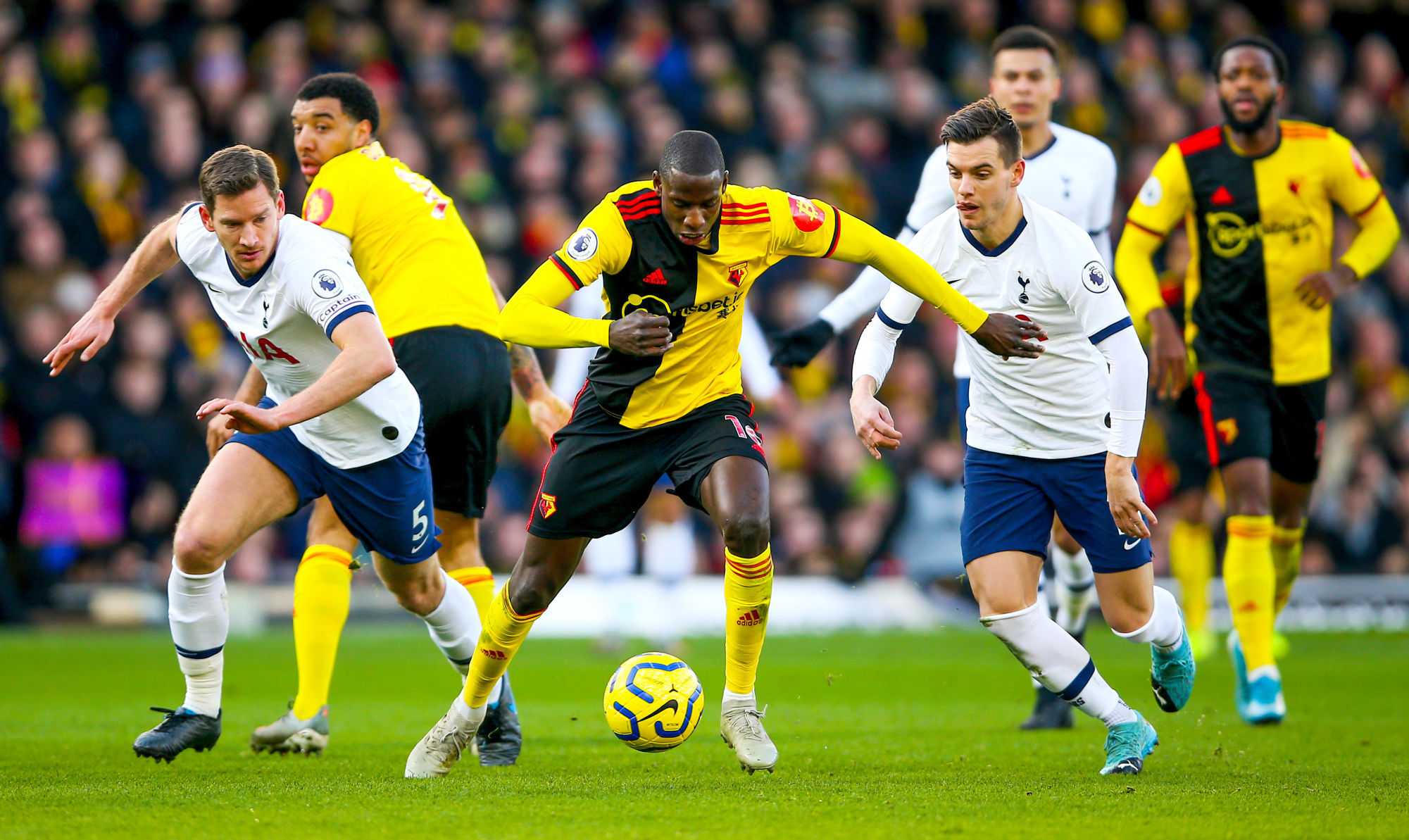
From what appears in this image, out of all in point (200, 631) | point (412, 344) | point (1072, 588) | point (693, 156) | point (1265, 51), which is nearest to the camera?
point (693, 156)

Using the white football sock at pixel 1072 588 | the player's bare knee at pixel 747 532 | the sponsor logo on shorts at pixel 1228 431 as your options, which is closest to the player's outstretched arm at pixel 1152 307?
the sponsor logo on shorts at pixel 1228 431

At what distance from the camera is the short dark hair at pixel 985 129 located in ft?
17.5

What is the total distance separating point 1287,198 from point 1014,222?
2485 mm

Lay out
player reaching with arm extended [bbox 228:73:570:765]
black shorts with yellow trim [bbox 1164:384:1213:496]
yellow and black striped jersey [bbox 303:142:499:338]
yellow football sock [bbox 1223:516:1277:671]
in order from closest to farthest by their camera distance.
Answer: player reaching with arm extended [bbox 228:73:570:765], yellow and black striped jersey [bbox 303:142:499:338], yellow football sock [bbox 1223:516:1277:671], black shorts with yellow trim [bbox 1164:384:1213:496]

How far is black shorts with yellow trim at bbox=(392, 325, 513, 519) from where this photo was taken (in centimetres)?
618

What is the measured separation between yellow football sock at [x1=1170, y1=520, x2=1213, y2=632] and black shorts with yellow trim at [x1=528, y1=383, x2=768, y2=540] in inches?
230

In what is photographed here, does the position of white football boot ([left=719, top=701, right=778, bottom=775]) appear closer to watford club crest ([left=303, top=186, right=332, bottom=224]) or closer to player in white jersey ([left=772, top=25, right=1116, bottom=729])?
player in white jersey ([left=772, top=25, right=1116, bottom=729])

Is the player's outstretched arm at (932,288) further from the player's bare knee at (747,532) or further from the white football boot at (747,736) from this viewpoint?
the white football boot at (747,736)

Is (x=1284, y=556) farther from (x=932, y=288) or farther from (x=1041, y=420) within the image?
(x=932, y=288)

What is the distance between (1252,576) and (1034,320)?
240 cm

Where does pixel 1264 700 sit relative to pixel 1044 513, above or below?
below

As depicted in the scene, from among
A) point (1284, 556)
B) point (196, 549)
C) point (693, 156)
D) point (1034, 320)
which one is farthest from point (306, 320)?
point (1284, 556)

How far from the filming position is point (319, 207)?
608 centimetres

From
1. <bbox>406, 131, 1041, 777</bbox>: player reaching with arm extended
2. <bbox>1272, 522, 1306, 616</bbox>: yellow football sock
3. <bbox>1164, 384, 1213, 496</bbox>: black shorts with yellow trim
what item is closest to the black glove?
<bbox>406, 131, 1041, 777</bbox>: player reaching with arm extended
